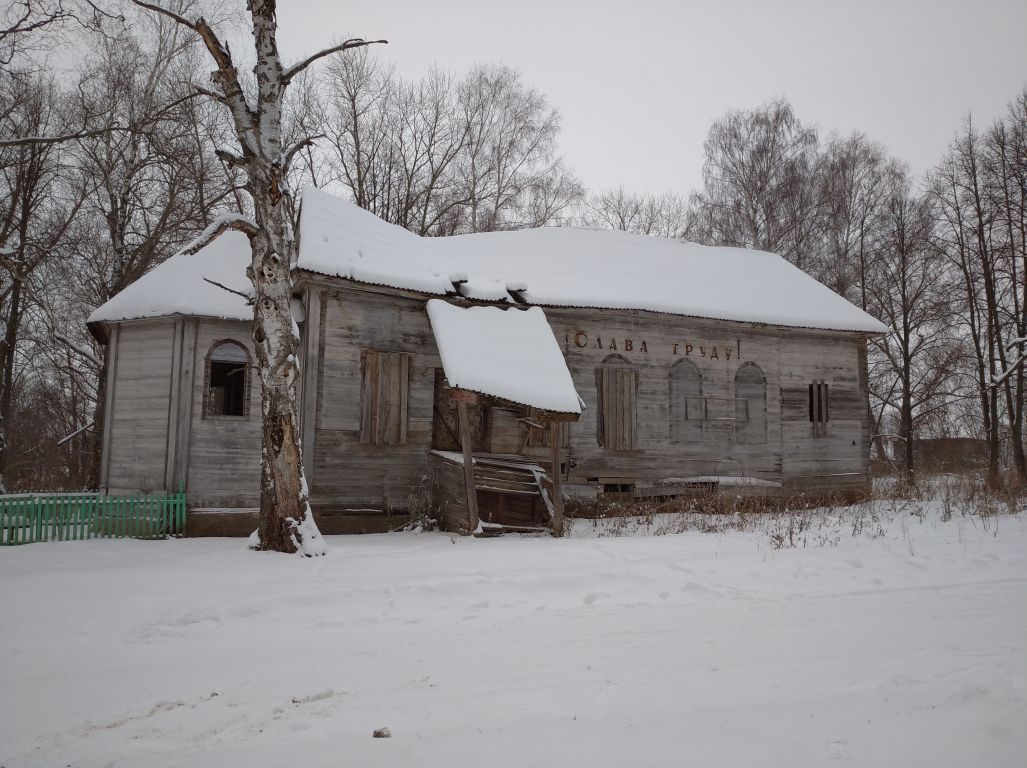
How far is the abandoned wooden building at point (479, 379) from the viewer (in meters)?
11.4

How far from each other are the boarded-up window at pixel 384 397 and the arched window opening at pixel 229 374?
104 inches

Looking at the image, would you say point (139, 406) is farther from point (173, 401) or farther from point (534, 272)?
point (534, 272)

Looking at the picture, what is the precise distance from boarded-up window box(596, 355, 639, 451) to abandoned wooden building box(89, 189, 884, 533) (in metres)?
0.04

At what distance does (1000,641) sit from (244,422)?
11.7m

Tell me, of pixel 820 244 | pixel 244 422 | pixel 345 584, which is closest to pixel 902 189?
pixel 820 244

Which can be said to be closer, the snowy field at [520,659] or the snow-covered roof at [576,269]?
the snowy field at [520,659]

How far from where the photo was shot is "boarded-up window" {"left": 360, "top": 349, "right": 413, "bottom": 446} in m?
11.6

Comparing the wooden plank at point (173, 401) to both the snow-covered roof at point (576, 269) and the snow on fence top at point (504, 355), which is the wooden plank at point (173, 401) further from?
the snow on fence top at point (504, 355)

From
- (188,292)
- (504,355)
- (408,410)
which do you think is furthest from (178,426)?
(504,355)

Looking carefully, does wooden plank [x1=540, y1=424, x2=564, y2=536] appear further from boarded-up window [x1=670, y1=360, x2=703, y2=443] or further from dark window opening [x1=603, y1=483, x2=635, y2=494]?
boarded-up window [x1=670, y1=360, x2=703, y2=443]

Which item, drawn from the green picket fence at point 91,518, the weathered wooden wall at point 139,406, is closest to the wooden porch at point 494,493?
the green picket fence at point 91,518

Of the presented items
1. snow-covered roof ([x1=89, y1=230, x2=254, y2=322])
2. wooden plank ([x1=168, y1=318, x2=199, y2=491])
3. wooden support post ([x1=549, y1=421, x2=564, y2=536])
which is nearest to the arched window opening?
wooden plank ([x1=168, y1=318, x2=199, y2=491])

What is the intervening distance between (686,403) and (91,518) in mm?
11654

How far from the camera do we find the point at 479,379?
9867 millimetres
